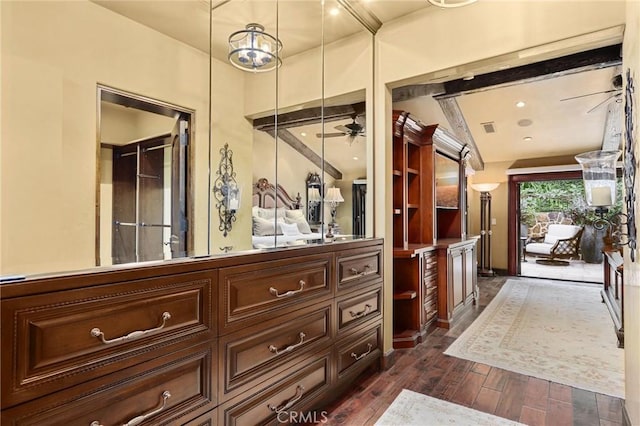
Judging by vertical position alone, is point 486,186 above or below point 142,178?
above

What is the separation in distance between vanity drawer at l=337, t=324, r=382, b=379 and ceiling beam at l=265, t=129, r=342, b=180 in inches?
51.7

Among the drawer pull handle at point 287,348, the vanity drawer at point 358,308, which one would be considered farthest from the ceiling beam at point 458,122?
the drawer pull handle at point 287,348

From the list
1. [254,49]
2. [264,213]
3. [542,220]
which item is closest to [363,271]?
[264,213]

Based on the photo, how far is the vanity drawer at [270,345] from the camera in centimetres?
149

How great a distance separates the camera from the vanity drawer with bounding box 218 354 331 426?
1509 mm

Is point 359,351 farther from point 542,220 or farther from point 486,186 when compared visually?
point 542,220

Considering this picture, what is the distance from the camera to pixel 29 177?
155 cm

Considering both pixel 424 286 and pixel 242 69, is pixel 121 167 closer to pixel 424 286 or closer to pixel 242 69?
pixel 242 69

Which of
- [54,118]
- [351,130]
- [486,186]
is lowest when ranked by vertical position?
[54,118]

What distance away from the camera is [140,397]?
1183 mm

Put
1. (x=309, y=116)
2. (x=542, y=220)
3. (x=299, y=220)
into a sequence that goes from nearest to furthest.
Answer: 1. (x=299, y=220)
2. (x=309, y=116)
3. (x=542, y=220)

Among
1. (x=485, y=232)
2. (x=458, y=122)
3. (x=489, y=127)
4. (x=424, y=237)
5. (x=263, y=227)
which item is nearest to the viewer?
(x=263, y=227)

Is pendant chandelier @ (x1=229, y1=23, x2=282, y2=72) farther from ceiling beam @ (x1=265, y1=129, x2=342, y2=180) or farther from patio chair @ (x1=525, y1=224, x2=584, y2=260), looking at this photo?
patio chair @ (x1=525, y1=224, x2=584, y2=260)

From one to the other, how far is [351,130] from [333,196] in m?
0.62
